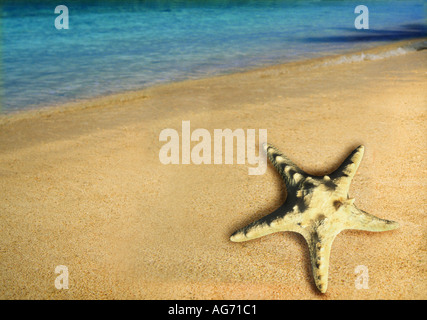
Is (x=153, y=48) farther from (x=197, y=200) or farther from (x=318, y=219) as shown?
(x=318, y=219)

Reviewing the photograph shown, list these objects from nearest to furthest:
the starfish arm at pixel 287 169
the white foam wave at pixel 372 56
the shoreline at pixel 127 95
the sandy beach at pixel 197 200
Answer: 1. the sandy beach at pixel 197 200
2. the starfish arm at pixel 287 169
3. the shoreline at pixel 127 95
4. the white foam wave at pixel 372 56

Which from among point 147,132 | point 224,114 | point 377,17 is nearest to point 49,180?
point 147,132

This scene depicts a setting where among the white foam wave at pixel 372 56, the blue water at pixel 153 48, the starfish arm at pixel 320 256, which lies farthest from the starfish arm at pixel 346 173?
the white foam wave at pixel 372 56

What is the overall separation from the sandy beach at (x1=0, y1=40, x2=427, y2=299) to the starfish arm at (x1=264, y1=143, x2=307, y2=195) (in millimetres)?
133

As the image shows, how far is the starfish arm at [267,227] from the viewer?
7.81 feet

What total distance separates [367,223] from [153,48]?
28.1 feet

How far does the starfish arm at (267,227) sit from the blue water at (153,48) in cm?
466

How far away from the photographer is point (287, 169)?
2.85 m

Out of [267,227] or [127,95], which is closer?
[267,227]

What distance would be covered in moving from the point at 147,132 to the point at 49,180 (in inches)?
45.5

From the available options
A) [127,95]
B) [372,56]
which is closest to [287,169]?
[127,95]

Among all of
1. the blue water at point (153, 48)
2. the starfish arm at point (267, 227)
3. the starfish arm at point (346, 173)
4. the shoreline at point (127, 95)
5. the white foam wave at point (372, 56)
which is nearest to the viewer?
the starfish arm at point (267, 227)

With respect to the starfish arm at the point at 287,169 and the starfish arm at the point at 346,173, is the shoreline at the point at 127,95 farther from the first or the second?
the starfish arm at the point at 346,173

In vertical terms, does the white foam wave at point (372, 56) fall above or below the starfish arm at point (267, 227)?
above
